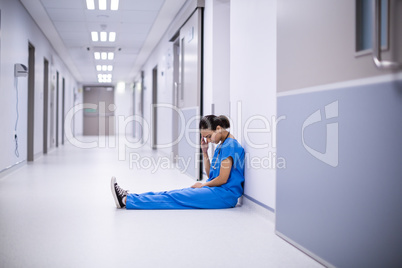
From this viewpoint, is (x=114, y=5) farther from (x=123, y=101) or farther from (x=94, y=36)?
(x=123, y=101)

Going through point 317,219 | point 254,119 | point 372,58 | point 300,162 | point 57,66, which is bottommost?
point 317,219

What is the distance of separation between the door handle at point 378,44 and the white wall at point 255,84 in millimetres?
1731

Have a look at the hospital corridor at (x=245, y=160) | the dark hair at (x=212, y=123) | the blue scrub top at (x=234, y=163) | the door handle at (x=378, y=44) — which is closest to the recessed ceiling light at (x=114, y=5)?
the hospital corridor at (x=245, y=160)

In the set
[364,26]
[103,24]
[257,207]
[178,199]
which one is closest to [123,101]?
[103,24]

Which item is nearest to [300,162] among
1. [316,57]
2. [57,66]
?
[316,57]

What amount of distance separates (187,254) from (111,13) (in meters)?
6.28

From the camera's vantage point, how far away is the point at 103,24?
877 centimetres

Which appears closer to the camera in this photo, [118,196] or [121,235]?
[121,235]

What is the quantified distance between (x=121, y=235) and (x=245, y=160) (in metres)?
1.71

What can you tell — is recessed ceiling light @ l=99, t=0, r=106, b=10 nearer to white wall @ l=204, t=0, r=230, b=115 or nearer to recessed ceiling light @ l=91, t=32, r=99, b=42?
recessed ceiling light @ l=91, t=32, r=99, b=42

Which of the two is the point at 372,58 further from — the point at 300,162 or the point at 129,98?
the point at 129,98

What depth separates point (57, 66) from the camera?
42.9 feet

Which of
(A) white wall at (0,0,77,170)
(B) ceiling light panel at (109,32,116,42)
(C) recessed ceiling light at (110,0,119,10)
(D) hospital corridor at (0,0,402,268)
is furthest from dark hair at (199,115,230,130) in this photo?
(B) ceiling light panel at (109,32,116,42)

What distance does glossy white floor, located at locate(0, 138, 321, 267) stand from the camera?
2492 millimetres
